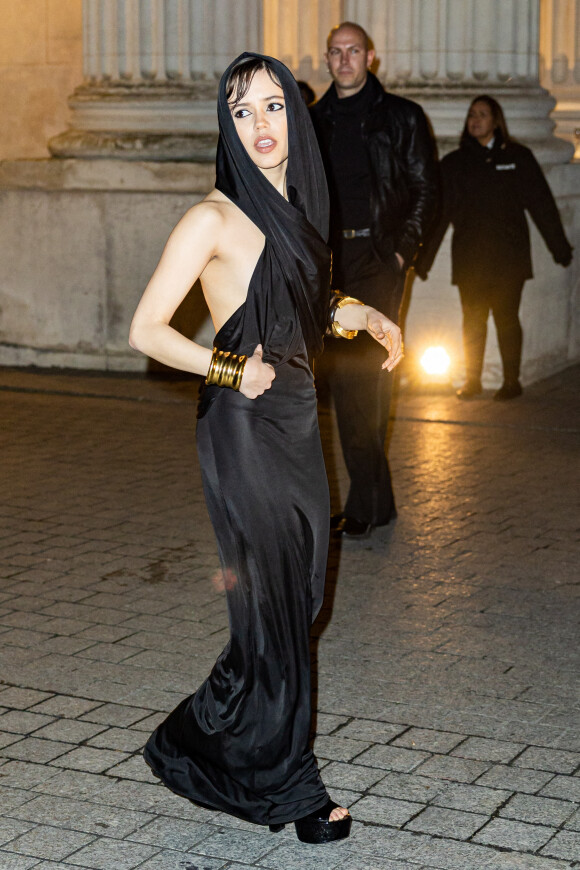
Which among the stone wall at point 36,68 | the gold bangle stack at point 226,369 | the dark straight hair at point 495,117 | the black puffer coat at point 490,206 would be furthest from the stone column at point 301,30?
the gold bangle stack at point 226,369

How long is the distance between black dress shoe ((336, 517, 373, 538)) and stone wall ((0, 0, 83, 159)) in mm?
8921

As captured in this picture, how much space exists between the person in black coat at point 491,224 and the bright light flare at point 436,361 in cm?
26

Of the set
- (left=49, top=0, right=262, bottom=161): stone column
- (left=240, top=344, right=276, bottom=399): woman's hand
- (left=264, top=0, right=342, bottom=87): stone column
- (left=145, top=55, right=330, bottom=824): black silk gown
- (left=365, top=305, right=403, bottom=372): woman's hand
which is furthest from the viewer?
(left=264, top=0, right=342, bottom=87): stone column

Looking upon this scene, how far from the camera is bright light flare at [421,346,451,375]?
1068cm

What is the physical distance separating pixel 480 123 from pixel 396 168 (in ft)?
11.3

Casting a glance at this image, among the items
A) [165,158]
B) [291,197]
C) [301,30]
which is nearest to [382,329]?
[291,197]

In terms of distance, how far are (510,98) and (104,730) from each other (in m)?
7.64

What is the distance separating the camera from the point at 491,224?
33.6 feet

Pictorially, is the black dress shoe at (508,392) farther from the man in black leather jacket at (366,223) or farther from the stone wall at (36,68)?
the stone wall at (36,68)

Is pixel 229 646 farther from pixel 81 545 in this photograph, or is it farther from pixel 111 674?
pixel 81 545

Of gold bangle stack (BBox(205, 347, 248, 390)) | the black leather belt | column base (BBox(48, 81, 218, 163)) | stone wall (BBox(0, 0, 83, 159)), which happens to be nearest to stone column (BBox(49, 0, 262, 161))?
column base (BBox(48, 81, 218, 163))

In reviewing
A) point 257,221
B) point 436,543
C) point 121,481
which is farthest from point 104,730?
point 121,481

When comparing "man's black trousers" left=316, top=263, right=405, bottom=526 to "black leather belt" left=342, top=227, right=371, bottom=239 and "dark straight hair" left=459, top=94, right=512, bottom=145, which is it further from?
"dark straight hair" left=459, top=94, right=512, bottom=145

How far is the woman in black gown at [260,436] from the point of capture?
3.47 m
